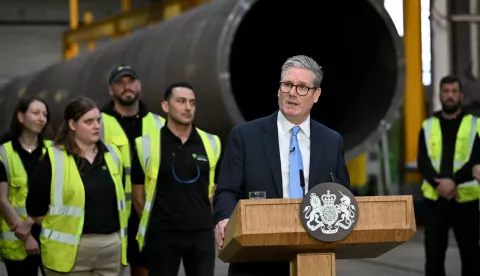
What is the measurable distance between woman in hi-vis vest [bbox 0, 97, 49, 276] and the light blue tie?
2.85 m

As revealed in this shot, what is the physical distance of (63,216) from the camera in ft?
18.1

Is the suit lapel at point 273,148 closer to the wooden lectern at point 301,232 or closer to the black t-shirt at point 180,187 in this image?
the wooden lectern at point 301,232

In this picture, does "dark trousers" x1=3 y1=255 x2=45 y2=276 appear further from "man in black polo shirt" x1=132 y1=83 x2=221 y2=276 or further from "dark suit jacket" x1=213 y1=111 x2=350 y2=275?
"dark suit jacket" x1=213 y1=111 x2=350 y2=275

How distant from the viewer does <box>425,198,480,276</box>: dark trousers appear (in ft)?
26.8

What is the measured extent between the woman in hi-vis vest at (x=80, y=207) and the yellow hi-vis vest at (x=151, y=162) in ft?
2.15

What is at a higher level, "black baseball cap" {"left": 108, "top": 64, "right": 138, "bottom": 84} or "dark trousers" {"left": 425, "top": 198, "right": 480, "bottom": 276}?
"black baseball cap" {"left": 108, "top": 64, "right": 138, "bottom": 84}

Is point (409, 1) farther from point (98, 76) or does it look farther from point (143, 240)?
point (143, 240)

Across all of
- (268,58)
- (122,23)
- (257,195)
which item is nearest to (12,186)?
(257,195)

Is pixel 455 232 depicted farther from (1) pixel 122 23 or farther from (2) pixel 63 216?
(1) pixel 122 23

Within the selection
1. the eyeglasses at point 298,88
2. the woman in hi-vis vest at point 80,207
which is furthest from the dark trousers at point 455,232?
the eyeglasses at point 298,88

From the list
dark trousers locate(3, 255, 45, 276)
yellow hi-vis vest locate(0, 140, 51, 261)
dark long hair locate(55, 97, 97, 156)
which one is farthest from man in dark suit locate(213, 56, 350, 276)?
yellow hi-vis vest locate(0, 140, 51, 261)

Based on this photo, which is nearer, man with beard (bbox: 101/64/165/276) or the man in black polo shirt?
the man in black polo shirt

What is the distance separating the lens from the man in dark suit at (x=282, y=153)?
4.01 m

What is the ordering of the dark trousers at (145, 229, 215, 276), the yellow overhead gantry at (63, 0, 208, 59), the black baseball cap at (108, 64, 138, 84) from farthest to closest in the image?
the yellow overhead gantry at (63, 0, 208, 59), the black baseball cap at (108, 64, 138, 84), the dark trousers at (145, 229, 215, 276)
